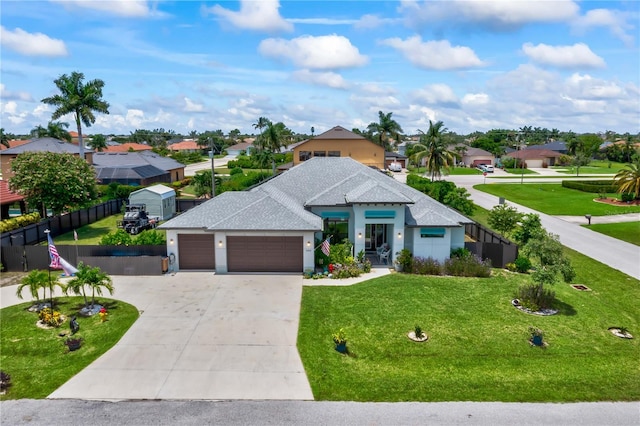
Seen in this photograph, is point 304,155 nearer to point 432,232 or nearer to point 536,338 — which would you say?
point 432,232

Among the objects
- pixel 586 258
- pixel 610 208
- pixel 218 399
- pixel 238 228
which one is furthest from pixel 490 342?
pixel 610 208

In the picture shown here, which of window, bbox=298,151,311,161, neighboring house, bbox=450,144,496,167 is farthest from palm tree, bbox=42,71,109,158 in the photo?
Answer: neighboring house, bbox=450,144,496,167

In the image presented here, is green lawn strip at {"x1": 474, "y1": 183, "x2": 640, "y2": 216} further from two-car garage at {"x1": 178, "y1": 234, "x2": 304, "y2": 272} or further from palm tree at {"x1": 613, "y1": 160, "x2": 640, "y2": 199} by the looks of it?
two-car garage at {"x1": 178, "y1": 234, "x2": 304, "y2": 272}

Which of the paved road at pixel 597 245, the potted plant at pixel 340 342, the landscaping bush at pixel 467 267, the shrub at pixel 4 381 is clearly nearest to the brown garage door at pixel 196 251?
the shrub at pixel 4 381

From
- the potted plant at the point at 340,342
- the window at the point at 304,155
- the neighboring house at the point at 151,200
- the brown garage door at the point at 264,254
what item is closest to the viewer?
the potted plant at the point at 340,342

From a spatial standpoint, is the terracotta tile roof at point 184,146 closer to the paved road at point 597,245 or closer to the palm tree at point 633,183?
the paved road at point 597,245

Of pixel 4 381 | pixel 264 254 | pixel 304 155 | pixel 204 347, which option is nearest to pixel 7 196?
pixel 264 254

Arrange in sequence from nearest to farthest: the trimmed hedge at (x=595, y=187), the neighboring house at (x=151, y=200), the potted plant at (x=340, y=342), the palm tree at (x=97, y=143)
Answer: the potted plant at (x=340, y=342) < the neighboring house at (x=151, y=200) < the trimmed hedge at (x=595, y=187) < the palm tree at (x=97, y=143)
